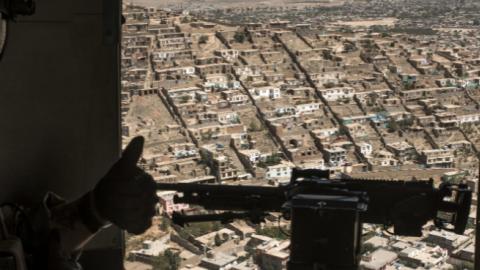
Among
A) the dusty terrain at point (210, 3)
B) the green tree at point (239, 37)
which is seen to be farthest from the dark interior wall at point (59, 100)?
the green tree at point (239, 37)

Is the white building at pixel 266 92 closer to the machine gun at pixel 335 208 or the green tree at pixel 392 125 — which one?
the green tree at pixel 392 125

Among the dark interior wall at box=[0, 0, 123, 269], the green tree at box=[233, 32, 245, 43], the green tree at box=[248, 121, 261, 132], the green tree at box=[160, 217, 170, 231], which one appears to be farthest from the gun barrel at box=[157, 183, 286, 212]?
the green tree at box=[233, 32, 245, 43]

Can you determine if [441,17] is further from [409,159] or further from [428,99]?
[409,159]

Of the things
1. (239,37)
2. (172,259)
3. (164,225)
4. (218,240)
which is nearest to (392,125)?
(239,37)

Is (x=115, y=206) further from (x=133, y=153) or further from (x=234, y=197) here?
(x=234, y=197)

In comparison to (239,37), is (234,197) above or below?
below

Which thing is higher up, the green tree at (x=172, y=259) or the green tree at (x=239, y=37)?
the green tree at (x=239, y=37)

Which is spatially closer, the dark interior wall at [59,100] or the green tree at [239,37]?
the dark interior wall at [59,100]
